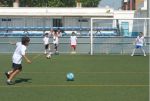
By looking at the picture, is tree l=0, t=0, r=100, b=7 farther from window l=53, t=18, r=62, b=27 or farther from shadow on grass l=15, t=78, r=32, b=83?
shadow on grass l=15, t=78, r=32, b=83

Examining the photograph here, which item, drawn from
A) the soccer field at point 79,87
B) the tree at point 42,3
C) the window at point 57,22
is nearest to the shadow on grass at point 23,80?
the soccer field at point 79,87

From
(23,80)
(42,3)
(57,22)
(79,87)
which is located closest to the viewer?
(79,87)

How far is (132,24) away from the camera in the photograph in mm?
37500

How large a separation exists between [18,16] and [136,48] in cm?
2041

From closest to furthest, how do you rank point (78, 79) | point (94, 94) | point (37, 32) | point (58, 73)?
1. point (94, 94)
2. point (78, 79)
3. point (58, 73)
4. point (37, 32)

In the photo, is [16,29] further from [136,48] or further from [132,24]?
[136,48]

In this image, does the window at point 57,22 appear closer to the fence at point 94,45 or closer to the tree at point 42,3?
the fence at point 94,45

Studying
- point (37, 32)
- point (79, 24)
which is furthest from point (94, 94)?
point (79, 24)

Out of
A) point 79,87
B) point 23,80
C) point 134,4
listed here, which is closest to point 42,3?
point 134,4

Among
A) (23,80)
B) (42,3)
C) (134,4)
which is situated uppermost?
(134,4)

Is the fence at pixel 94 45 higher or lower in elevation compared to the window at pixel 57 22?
lower

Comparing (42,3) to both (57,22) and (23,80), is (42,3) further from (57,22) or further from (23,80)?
(23,80)

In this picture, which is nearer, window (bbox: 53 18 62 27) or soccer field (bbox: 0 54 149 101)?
soccer field (bbox: 0 54 149 101)

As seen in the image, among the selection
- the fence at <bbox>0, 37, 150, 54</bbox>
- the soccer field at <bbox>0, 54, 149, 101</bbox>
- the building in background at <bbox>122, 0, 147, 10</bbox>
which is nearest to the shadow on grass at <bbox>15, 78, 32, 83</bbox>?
the soccer field at <bbox>0, 54, 149, 101</bbox>
